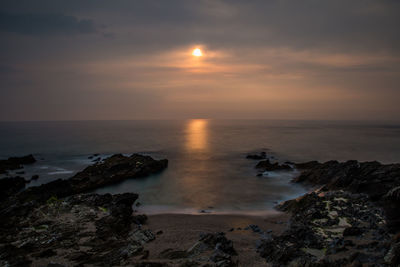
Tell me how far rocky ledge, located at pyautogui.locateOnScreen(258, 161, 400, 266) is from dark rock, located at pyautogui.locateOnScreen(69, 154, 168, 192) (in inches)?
1043

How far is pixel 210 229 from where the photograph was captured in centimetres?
1981

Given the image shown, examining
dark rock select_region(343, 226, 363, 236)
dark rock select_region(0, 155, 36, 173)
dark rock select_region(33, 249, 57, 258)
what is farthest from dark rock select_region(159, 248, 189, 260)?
dark rock select_region(0, 155, 36, 173)

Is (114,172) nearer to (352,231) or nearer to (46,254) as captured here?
(46,254)

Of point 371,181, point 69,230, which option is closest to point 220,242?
point 69,230

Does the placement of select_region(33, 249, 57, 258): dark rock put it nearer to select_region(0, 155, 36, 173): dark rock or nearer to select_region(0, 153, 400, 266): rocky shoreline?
select_region(0, 153, 400, 266): rocky shoreline

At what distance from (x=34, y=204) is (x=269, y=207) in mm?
25651

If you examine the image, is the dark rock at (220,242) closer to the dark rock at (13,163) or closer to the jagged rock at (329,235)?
the jagged rock at (329,235)

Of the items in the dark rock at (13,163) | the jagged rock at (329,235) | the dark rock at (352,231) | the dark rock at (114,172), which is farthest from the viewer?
the dark rock at (13,163)

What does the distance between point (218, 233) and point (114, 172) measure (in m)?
29.5

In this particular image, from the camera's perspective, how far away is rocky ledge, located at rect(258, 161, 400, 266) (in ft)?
40.3

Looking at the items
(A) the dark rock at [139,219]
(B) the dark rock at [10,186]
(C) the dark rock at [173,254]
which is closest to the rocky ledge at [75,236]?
(A) the dark rock at [139,219]

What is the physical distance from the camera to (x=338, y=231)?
16312mm

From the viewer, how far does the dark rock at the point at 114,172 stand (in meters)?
34.6

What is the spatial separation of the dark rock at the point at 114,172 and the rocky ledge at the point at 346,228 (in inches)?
1043
